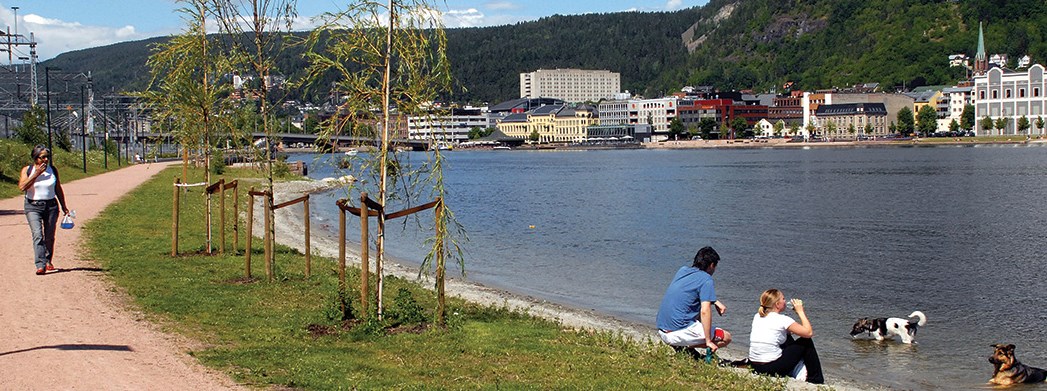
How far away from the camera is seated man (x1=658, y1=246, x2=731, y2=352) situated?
13.0 metres

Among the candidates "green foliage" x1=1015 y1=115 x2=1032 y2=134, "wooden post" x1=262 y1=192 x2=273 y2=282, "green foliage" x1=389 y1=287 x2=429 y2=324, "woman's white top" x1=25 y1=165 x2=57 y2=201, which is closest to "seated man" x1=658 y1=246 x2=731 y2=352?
"green foliage" x1=389 y1=287 x2=429 y2=324

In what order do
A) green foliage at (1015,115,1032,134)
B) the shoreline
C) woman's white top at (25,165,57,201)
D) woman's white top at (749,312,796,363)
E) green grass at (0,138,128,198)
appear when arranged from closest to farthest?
1. woman's white top at (749,312,796,363)
2. the shoreline
3. woman's white top at (25,165,57,201)
4. green grass at (0,138,128,198)
5. green foliage at (1015,115,1032,134)

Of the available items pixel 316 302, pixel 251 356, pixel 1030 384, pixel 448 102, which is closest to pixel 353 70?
pixel 448 102

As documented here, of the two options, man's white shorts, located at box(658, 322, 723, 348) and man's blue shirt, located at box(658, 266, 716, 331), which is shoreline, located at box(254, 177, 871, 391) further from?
man's blue shirt, located at box(658, 266, 716, 331)

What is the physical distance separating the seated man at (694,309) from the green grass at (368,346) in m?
0.28

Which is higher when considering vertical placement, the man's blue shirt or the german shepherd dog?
the man's blue shirt

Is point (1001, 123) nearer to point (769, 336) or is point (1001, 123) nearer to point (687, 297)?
point (769, 336)

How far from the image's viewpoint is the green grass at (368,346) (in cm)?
1091

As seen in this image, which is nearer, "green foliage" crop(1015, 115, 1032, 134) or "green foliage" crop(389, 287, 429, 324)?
"green foliage" crop(389, 287, 429, 324)

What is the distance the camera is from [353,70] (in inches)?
580

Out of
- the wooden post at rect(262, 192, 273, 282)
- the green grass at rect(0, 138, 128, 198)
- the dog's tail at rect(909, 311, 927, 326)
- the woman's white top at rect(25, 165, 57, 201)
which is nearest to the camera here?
the wooden post at rect(262, 192, 273, 282)

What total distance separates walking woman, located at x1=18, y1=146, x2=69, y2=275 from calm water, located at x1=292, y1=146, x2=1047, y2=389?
15.0ft

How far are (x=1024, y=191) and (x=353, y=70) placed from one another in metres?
60.5

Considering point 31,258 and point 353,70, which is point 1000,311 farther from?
point 31,258
